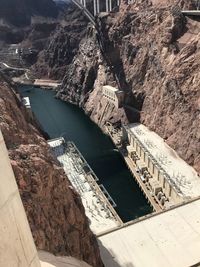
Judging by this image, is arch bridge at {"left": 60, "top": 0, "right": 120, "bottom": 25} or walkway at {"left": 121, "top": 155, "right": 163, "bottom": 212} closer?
walkway at {"left": 121, "top": 155, "right": 163, "bottom": 212}

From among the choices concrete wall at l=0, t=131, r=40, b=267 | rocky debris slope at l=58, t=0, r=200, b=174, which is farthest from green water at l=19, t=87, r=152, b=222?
concrete wall at l=0, t=131, r=40, b=267

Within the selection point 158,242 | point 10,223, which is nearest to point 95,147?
point 158,242

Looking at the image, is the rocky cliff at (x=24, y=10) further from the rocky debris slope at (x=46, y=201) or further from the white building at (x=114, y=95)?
the rocky debris slope at (x=46, y=201)

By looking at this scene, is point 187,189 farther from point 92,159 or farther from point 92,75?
point 92,75

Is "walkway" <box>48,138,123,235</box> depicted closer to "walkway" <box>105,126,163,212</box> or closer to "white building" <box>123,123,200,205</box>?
"walkway" <box>105,126,163,212</box>

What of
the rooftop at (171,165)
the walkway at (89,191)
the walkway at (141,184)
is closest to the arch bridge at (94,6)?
the rooftop at (171,165)

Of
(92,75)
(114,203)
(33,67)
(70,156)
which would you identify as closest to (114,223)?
(114,203)
